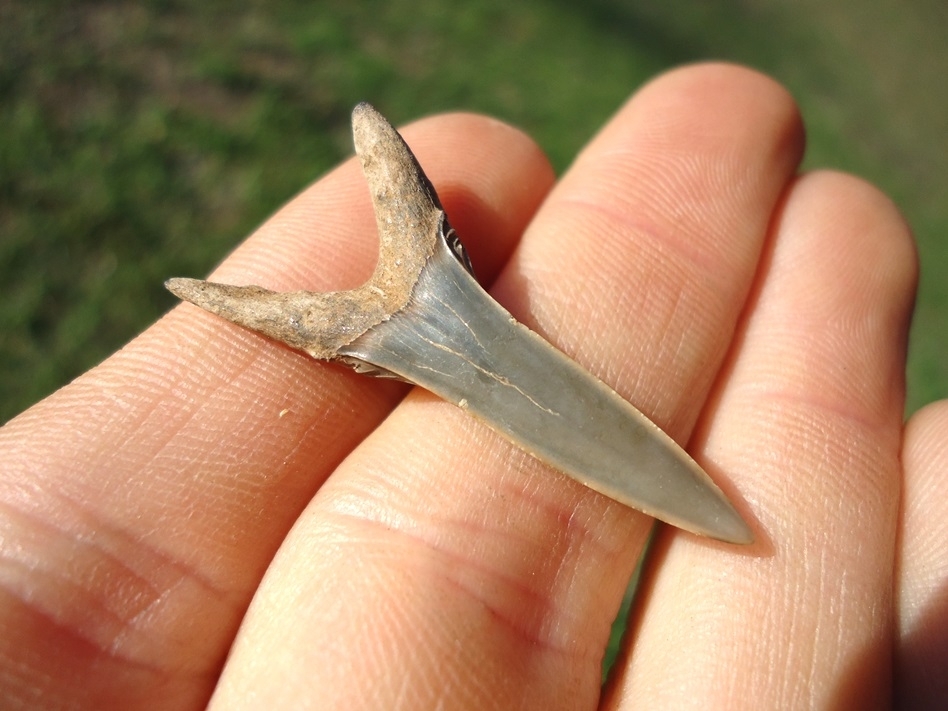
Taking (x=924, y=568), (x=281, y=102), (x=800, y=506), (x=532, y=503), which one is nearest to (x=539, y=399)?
(x=532, y=503)

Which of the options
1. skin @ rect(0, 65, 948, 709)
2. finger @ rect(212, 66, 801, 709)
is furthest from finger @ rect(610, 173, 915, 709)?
finger @ rect(212, 66, 801, 709)

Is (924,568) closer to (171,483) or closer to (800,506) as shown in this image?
(800,506)

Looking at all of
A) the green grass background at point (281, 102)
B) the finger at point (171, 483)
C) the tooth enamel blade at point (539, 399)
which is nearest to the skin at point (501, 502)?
the finger at point (171, 483)

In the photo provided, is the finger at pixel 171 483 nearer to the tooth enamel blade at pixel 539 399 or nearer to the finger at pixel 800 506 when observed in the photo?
the tooth enamel blade at pixel 539 399

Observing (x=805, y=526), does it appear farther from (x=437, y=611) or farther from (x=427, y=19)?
(x=427, y=19)

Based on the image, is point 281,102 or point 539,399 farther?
point 281,102

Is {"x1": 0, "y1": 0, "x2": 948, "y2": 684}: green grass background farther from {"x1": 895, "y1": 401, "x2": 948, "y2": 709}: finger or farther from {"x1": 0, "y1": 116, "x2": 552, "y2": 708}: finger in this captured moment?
{"x1": 895, "y1": 401, "x2": 948, "y2": 709}: finger

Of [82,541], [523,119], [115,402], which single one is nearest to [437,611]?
[82,541]
